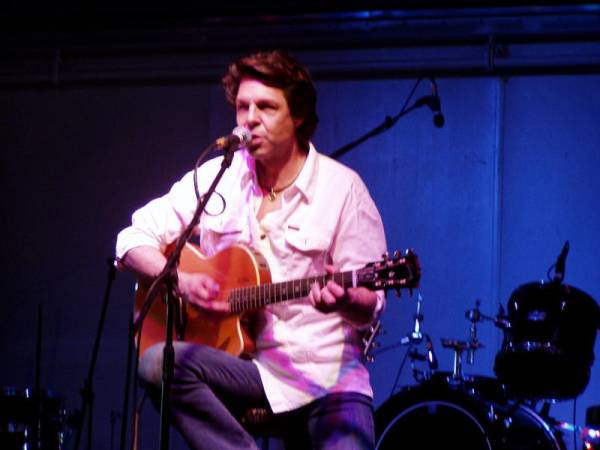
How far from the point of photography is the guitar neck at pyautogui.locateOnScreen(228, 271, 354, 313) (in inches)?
133

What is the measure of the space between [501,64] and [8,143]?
403 cm

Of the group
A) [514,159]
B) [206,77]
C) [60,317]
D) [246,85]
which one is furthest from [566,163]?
[60,317]

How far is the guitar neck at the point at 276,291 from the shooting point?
3379 mm

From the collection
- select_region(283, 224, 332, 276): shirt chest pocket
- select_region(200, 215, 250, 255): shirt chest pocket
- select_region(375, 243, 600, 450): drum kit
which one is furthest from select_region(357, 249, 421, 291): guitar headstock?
select_region(375, 243, 600, 450): drum kit

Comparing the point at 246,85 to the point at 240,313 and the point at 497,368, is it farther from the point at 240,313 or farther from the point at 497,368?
the point at 497,368

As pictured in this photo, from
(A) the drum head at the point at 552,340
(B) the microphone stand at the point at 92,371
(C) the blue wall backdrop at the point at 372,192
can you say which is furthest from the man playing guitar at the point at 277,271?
(C) the blue wall backdrop at the point at 372,192

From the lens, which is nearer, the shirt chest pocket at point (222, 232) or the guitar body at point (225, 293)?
the guitar body at point (225, 293)

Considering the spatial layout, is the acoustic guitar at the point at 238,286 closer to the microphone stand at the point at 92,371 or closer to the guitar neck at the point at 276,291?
the guitar neck at the point at 276,291

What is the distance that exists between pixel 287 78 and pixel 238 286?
0.88 metres

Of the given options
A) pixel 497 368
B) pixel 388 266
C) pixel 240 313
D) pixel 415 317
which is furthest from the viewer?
Answer: pixel 415 317

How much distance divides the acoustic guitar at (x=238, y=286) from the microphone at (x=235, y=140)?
43 centimetres

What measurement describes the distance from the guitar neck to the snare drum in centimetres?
290

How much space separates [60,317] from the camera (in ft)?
24.9

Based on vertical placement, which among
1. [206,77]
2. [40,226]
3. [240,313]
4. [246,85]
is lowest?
[240,313]
